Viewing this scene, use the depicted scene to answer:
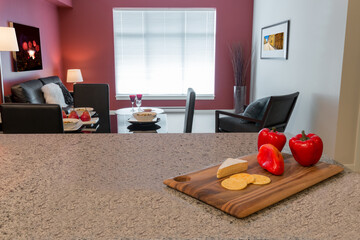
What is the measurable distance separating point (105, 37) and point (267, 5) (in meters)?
3.21

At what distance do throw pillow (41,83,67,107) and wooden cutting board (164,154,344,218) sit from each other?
4.39 meters

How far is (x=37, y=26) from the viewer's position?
5.58 meters

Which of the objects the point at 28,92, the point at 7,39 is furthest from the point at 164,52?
the point at 7,39

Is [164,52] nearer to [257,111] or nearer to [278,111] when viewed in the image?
[257,111]

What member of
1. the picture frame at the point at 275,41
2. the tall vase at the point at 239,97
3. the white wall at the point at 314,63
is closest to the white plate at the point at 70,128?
the white wall at the point at 314,63

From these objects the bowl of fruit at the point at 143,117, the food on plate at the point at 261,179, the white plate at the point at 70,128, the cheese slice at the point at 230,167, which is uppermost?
the cheese slice at the point at 230,167

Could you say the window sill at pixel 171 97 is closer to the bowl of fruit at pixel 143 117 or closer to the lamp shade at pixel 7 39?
the lamp shade at pixel 7 39

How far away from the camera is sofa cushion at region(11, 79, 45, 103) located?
440cm

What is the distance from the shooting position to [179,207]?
35.9 inches

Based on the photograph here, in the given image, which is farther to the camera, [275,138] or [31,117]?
[31,117]

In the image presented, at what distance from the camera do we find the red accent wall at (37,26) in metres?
4.55

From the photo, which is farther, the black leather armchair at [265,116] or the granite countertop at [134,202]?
the black leather armchair at [265,116]

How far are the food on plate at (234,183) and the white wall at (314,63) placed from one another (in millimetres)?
2820

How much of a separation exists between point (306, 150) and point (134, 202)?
0.61 metres
